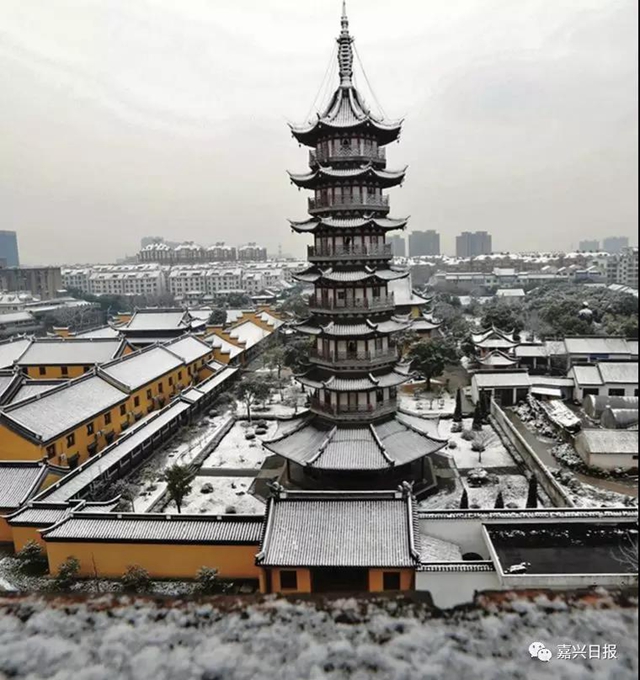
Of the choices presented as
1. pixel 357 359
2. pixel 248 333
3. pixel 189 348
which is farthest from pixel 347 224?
pixel 248 333

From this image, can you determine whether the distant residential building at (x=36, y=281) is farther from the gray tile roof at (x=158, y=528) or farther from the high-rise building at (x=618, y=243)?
the high-rise building at (x=618, y=243)

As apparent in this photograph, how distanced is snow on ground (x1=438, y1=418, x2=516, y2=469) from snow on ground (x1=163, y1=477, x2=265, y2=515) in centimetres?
798

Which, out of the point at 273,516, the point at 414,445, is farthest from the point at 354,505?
the point at 414,445

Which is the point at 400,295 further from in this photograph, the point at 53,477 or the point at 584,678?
the point at 584,678

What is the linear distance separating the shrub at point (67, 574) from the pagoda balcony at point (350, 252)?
1084 cm

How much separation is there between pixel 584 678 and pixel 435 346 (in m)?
29.0

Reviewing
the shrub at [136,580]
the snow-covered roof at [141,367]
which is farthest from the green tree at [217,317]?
the shrub at [136,580]

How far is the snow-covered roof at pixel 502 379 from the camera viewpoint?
26.3 m

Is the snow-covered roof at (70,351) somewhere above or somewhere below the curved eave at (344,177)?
below

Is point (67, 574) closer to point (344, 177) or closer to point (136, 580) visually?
point (136, 580)

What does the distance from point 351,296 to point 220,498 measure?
818cm

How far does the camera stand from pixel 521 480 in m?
18.1

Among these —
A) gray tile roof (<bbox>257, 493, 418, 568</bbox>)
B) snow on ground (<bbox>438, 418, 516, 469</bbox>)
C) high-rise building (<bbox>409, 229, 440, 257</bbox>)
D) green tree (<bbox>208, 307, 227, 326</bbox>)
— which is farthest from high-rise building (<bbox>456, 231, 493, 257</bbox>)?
gray tile roof (<bbox>257, 493, 418, 568</bbox>)

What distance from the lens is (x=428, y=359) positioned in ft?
97.5
